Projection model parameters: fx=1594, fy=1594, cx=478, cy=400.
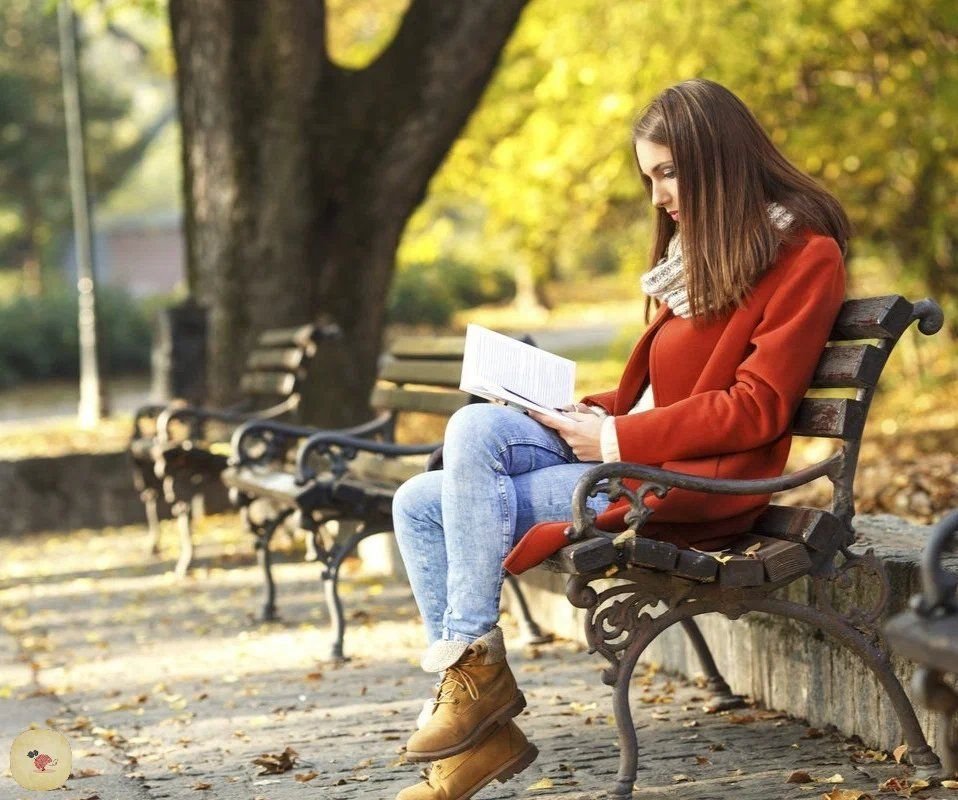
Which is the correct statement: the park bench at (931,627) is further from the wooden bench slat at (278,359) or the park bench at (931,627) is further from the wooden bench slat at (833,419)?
the wooden bench slat at (278,359)

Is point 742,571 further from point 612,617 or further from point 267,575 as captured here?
point 267,575

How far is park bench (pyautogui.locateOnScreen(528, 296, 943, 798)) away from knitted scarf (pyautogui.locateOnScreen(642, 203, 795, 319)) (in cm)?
29

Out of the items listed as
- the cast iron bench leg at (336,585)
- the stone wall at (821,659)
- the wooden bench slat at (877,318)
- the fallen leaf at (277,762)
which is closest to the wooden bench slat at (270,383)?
the cast iron bench leg at (336,585)

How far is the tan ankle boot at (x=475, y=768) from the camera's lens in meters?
3.58

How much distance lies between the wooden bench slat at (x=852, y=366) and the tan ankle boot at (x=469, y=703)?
997 mm

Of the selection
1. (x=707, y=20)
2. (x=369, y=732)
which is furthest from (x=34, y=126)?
(x=369, y=732)

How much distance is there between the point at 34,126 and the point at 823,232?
39644 millimetres

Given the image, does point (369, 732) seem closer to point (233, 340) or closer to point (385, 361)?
point (385, 361)

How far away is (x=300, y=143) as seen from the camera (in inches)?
387

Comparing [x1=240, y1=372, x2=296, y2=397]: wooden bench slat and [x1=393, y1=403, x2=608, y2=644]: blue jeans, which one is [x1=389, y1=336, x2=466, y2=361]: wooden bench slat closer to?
[x1=240, y1=372, x2=296, y2=397]: wooden bench slat

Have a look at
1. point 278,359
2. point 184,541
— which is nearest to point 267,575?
point 184,541

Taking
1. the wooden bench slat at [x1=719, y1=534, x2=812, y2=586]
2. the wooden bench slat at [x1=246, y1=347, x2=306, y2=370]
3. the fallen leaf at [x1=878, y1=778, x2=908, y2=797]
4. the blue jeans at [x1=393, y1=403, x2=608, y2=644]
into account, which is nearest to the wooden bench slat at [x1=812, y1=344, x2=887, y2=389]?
the wooden bench slat at [x1=719, y1=534, x2=812, y2=586]

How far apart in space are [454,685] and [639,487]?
2.02 feet

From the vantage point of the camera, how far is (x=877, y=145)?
12.6 metres
